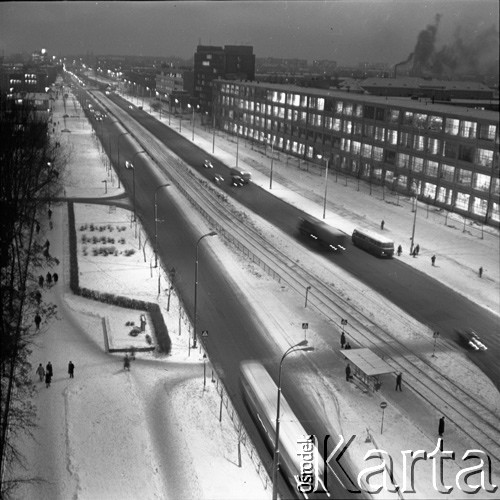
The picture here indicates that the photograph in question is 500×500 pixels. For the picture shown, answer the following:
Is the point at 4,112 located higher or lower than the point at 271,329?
higher

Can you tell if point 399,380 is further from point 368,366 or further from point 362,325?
point 362,325

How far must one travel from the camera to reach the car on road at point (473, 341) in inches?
762

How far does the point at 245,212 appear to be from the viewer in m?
35.9

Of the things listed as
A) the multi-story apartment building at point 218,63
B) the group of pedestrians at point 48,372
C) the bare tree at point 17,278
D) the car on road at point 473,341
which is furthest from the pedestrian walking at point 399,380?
the multi-story apartment building at point 218,63

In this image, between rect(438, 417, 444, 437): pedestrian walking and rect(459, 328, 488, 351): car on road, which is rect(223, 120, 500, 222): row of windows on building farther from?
rect(438, 417, 444, 437): pedestrian walking

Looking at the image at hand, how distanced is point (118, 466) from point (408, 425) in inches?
257

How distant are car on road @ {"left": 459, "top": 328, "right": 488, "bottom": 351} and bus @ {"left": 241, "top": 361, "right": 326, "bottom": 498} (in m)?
7.17

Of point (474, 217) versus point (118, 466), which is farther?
point (474, 217)

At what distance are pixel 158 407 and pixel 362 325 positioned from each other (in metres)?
7.89

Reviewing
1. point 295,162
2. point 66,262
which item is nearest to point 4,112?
point 66,262

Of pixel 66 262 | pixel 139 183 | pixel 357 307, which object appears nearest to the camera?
pixel 357 307

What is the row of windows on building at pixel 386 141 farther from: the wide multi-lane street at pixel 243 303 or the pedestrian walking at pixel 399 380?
the pedestrian walking at pixel 399 380

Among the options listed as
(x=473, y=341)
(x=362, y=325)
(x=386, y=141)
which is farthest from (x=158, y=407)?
(x=386, y=141)

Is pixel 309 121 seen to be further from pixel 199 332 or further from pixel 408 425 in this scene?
pixel 408 425
